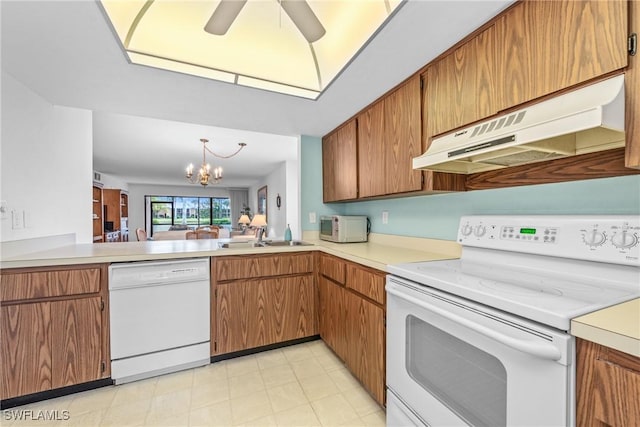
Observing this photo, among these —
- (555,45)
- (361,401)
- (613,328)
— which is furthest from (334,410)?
(555,45)

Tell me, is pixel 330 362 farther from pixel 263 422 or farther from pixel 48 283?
pixel 48 283

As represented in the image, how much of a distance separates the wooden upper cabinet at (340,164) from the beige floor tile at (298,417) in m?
1.54

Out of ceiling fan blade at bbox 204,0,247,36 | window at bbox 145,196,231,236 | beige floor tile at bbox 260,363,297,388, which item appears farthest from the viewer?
window at bbox 145,196,231,236

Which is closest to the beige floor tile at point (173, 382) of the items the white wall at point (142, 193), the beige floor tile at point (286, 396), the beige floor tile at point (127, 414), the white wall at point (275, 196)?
the beige floor tile at point (127, 414)

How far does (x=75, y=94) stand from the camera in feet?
6.34

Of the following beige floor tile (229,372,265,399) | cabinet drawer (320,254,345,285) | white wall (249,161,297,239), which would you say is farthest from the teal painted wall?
white wall (249,161,297,239)

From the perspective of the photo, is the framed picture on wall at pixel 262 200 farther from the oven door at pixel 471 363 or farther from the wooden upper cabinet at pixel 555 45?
the wooden upper cabinet at pixel 555 45

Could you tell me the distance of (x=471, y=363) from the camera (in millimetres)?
987

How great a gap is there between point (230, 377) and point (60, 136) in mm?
2400

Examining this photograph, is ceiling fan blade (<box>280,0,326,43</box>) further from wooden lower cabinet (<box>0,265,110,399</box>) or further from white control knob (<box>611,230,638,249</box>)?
wooden lower cabinet (<box>0,265,110,399</box>)

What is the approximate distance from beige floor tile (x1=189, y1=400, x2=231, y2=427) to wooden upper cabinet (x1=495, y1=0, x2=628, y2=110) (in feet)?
6.91

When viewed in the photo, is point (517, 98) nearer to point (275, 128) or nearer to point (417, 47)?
point (417, 47)

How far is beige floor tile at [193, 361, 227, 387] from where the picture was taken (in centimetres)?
184

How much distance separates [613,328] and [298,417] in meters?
1.47
